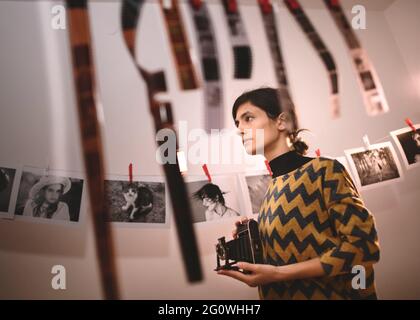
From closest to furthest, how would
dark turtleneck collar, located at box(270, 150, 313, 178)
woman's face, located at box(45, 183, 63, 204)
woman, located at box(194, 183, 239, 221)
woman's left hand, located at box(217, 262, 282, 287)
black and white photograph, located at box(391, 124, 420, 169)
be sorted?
woman's left hand, located at box(217, 262, 282, 287) → dark turtleneck collar, located at box(270, 150, 313, 178) → woman's face, located at box(45, 183, 63, 204) → woman, located at box(194, 183, 239, 221) → black and white photograph, located at box(391, 124, 420, 169)

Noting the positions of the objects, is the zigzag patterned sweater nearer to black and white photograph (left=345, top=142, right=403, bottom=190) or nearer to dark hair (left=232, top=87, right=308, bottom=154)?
dark hair (left=232, top=87, right=308, bottom=154)

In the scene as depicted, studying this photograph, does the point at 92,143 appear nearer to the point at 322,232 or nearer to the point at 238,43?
the point at 238,43

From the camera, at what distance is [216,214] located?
3.38 ft

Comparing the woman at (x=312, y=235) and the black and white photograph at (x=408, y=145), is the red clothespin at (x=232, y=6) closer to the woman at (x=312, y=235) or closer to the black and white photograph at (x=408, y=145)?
the woman at (x=312, y=235)

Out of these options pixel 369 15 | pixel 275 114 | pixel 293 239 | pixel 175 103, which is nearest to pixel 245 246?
pixel 293 239

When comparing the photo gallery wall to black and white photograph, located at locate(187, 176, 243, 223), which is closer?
the photo gallery wall

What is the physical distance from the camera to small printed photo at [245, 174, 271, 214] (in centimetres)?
105

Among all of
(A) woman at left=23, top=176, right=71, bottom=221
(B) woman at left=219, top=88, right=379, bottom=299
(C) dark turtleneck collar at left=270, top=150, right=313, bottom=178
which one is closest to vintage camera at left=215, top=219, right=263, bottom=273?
(B) woman at left=219, top=88, right=379, bottom=299

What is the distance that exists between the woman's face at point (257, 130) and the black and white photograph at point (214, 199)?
0.23m

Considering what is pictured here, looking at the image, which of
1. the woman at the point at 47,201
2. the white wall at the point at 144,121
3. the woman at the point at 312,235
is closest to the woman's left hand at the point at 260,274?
the woman at the point at 312,235

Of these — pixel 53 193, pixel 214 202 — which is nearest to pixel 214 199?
pixel 214 202

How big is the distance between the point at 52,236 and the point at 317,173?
782 mm

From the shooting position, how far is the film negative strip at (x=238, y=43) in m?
0.72
